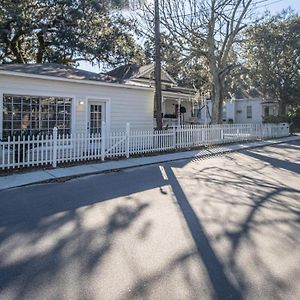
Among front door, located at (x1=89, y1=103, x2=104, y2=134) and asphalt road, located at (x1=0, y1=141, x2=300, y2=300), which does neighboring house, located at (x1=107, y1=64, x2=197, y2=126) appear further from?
asphalt road, located at (x1=0, y1=141, x2=300, y2=300)

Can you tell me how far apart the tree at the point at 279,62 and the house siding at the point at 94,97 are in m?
12.9

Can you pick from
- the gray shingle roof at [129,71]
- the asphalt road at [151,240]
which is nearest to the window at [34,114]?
the asphalt road at [151,240]

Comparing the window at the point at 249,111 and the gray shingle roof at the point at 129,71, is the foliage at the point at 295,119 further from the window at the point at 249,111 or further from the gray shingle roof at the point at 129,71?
the gray shingle roof at the point at 129,71

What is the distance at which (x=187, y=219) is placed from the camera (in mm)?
5793

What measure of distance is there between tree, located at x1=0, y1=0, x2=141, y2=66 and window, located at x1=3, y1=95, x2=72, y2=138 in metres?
13.0

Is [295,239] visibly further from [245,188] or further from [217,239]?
[245,188]

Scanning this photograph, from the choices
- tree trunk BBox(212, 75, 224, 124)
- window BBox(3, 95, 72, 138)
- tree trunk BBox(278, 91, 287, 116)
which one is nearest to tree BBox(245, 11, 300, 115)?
tree trunk BBox(278, 91, 287, 116)

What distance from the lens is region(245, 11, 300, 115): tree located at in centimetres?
2784

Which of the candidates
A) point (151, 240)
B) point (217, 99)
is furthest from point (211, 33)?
point (151, 240)

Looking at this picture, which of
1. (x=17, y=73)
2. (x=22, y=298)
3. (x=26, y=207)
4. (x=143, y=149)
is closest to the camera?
(x=22, y=298)

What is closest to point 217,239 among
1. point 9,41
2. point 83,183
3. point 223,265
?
point 223,265

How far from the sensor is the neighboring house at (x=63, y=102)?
12.5m

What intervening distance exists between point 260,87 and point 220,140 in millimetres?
16743

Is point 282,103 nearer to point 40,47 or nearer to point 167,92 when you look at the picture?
point 167,92
